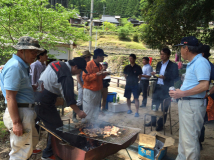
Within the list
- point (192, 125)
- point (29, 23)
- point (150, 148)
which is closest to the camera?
point (192, 125)

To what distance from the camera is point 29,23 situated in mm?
6398

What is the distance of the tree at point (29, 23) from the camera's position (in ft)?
18.8

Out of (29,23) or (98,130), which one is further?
(29,23)

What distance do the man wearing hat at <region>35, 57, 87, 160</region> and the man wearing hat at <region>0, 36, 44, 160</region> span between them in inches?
17.0

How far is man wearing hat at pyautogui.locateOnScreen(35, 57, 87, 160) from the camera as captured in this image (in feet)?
9.06

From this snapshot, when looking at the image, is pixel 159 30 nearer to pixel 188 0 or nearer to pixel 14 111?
pixel 188 0

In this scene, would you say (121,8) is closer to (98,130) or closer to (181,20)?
(181,20)

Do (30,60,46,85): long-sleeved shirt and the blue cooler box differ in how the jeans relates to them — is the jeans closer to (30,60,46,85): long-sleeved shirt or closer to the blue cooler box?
the blue cooler box

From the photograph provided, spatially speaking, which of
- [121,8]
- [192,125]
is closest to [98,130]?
[192,125]

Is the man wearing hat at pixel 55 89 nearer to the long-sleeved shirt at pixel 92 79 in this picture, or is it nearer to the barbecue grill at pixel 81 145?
the barbecue grill at pixel 81 145

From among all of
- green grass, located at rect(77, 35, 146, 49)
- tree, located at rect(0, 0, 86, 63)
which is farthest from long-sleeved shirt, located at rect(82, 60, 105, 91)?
green grass, located at rect(77, 35, 146, 49)

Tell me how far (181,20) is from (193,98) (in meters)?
4.92

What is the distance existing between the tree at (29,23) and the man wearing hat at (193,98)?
514 cm

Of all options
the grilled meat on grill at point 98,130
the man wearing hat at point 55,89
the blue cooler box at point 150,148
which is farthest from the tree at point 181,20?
the grilled meat on grill at point 98,130
